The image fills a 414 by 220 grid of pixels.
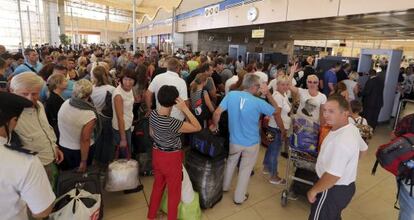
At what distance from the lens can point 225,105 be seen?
104 inches

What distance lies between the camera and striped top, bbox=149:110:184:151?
6.59 feet

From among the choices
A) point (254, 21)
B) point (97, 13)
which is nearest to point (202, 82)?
point (254, 21)

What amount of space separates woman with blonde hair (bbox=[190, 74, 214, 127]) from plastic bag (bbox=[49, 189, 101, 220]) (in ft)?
6.20

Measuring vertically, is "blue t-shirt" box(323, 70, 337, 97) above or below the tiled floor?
above

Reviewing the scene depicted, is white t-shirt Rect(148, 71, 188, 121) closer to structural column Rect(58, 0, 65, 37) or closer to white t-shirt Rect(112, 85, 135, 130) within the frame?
white t-shirt Rect(112, 85, 135, 130)

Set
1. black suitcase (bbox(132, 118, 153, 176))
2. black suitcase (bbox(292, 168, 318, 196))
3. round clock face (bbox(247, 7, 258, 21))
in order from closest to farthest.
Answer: black suitcase (bbox(292, 168, 318, 196))
black suitcase (bbox(132, 118, 153, 176))
round clock face (bbox(247, 7, 258, 21))

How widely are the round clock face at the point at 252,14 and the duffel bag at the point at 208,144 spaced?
8.08 m

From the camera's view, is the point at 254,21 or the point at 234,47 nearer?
the point at 254,21

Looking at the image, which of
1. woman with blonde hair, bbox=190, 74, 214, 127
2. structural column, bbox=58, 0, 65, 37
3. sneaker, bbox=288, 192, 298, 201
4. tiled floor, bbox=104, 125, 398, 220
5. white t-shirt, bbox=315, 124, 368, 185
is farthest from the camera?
structural column, bbox=58, 0, 65, 37

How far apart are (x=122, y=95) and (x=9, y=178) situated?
1733mm

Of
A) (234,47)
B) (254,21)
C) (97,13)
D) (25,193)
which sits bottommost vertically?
Answer: (25,193)

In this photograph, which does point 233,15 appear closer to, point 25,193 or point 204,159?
point 204,159

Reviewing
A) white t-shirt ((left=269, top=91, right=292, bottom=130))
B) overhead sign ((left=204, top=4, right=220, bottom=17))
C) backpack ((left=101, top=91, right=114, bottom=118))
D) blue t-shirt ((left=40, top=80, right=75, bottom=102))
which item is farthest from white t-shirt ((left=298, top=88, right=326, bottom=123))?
overhead sign ((left=204, top=4, right=220, bottom=17))

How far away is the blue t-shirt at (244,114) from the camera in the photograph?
2512 millimetres
